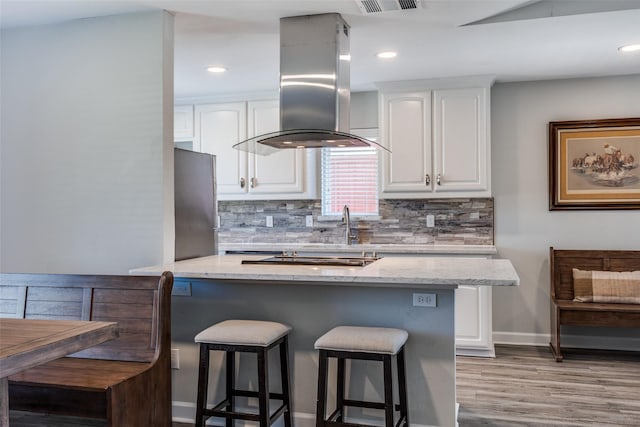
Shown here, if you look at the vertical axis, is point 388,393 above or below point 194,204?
below

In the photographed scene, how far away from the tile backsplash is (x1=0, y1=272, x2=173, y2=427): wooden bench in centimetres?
276

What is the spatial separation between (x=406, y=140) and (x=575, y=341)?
229cm

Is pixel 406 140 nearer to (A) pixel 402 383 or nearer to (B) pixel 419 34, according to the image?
(B) pixel 419 34

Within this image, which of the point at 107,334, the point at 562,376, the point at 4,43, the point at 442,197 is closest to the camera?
the point at 107,334

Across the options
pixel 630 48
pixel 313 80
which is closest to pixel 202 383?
pixel 313 80

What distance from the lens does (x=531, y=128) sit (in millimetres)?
4762

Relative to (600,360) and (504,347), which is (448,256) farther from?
(600,360)

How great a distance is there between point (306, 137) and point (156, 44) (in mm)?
1033

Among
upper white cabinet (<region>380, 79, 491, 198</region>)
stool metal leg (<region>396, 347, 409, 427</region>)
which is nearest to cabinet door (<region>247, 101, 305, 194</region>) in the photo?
upper white cabinet (<region>380, 79, 491, 198</region>)

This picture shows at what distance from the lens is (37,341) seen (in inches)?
63.5

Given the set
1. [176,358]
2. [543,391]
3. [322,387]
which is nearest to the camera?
[322,387]

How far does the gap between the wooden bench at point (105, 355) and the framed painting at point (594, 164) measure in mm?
3596

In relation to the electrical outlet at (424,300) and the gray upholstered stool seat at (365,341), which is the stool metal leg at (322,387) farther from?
the electrical outlet at (424,300)

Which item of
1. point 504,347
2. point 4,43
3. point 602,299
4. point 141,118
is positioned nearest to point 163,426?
point 141,118
